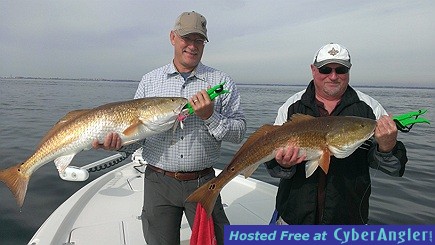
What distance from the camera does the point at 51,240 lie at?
395 centimetres

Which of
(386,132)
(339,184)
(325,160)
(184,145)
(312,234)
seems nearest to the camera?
(312,234)

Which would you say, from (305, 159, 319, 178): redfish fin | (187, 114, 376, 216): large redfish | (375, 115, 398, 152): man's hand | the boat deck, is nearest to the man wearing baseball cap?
(187, 114, 376, 216): large redfish

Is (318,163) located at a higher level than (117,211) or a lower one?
higher

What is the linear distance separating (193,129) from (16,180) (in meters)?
1.92

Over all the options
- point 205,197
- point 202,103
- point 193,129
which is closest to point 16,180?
point 193,129

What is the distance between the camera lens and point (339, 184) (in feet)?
10.5

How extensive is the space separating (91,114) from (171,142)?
89 cm

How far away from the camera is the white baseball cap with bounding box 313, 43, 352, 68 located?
3.21m

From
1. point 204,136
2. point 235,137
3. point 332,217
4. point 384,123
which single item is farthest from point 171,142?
point 384,123

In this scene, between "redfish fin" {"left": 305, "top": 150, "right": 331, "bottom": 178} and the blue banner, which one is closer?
the blue banner

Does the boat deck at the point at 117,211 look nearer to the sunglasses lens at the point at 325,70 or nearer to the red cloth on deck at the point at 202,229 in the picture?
the red cloth on deck at the point at 202,229

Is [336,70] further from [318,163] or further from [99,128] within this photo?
[99,128]

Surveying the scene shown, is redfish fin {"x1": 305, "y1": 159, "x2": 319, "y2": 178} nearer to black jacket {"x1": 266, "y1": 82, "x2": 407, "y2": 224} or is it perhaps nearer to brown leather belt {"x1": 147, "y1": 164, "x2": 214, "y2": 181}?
black jacket {"x1": 266, "y1": 82, "x2": 407, "y2": 224}

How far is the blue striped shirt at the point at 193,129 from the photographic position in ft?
11.7
